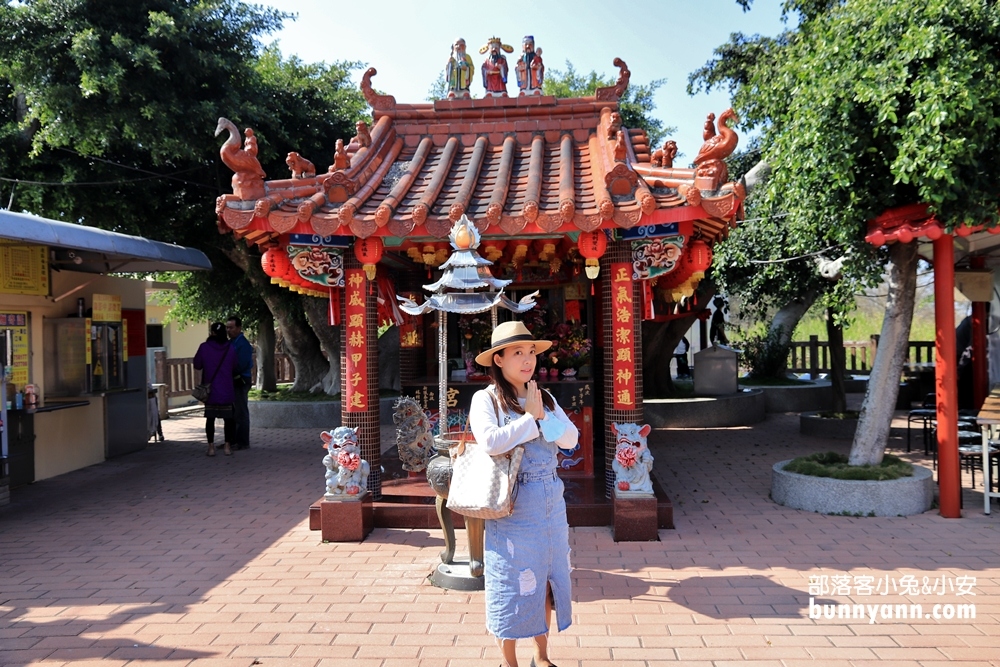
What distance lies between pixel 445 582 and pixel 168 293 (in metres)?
15.4

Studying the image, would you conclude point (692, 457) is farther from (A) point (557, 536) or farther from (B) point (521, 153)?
(A) point (557, 536)

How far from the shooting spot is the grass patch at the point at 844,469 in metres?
6.64

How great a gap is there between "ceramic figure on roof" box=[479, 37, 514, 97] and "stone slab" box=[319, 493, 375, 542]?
4.84 meters

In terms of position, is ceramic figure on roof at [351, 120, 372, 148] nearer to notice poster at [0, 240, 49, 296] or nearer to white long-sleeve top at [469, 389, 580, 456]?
notice poster at [0, 240, 49, 296]

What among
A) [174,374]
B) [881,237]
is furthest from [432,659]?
[174,374]

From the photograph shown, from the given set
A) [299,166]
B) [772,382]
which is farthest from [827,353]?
[299,166]

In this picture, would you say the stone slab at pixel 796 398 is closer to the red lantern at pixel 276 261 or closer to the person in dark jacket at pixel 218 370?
the person in dark jacket at pixel 218 370

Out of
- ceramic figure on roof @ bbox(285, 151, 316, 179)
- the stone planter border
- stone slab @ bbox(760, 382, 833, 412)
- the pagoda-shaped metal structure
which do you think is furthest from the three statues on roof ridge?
stone slab @ bbox(760, 382, 833, 412)

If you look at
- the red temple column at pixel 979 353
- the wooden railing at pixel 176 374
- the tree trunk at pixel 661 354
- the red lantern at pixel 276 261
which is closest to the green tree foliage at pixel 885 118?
the red temple column at pixel 979 353

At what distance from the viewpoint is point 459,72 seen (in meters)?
8.04

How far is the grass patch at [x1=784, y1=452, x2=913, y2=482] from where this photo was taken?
6645 mm

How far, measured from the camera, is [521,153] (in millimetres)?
7621

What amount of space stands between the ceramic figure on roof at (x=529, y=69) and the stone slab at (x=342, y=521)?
4.94 metres

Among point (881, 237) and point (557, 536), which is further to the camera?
point (881, 237)
